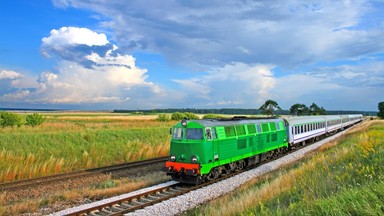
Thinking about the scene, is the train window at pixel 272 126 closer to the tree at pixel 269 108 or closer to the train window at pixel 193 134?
the train window at pixel 193 134

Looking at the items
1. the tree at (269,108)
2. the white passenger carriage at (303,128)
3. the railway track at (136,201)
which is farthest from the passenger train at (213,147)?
the tree at (269,108)

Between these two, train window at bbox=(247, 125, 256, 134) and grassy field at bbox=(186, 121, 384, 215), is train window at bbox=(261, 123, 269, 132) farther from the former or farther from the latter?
grassy field at bbox=(186, 121, 384, 215)

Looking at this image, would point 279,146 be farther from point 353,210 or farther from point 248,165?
point 353,210

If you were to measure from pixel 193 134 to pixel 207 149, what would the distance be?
1013 mm

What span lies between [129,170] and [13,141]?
8.74 m

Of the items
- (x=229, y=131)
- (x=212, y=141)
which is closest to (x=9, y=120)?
(x=229, y=131)

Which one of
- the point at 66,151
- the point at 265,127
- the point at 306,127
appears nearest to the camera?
the point at 265,127

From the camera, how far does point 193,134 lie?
50.9 feet

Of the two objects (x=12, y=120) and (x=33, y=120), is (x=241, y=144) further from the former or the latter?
(x=12, y=120)

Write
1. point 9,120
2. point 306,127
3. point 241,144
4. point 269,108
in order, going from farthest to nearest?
point 269,108 → point 9,120 → point 306,127 → point 241,144

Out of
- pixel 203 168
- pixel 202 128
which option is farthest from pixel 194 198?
pixel 202 128

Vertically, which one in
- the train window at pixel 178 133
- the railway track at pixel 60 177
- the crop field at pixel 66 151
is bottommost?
the railway track at pixel 60 177

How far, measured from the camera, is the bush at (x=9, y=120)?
37281mm

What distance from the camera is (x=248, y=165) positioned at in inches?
782
